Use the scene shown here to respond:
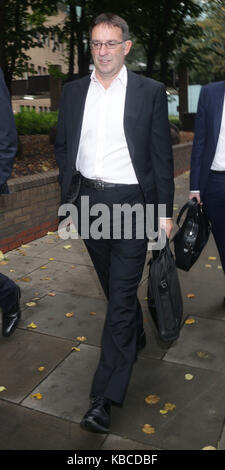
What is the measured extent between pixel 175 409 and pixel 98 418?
58 cm

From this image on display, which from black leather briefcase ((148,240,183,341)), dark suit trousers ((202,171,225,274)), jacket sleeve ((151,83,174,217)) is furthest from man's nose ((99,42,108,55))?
dark suit trousers ((202,171,225,274))

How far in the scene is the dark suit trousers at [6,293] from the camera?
14.3 feet

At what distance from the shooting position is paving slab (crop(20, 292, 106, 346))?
4.61m

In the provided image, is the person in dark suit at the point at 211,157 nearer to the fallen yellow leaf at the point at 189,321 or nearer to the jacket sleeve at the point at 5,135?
the fallen yellow leaf at the point at 189,321

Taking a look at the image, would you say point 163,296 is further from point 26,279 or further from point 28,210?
point 28,210

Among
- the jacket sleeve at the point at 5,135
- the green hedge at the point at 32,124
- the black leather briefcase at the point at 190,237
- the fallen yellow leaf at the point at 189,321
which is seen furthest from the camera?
the green hedge at the point at 32,124

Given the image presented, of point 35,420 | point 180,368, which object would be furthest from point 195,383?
point 35,420

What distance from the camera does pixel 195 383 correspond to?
12.2 ft

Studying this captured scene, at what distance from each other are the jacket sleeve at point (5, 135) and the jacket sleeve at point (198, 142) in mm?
1582

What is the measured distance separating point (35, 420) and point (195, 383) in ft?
3.80

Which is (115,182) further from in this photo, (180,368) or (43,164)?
(43,164)

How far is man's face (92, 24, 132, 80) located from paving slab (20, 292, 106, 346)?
2.23 metres

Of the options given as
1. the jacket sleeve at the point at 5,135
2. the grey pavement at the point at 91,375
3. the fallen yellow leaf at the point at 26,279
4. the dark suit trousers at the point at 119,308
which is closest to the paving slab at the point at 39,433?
the grey pavement at the point at 91,375

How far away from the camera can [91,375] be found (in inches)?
153
